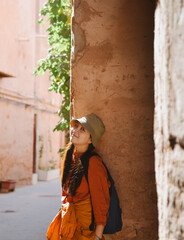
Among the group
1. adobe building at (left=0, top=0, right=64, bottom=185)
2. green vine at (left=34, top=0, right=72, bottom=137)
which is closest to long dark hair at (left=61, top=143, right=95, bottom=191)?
green vine at (left=34, top=0, right=72, bottom=137)

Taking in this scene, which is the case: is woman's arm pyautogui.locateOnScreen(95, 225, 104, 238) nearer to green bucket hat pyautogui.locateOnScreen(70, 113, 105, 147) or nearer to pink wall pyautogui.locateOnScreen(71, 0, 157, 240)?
pink wall pyautogui.locateOnScreen(71, 0, 157, 240)

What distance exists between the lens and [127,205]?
2.46 meters

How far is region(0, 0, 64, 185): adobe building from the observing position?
13039 mm

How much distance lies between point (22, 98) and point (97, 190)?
12.6 meters

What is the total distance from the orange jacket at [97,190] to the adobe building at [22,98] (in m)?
10.3

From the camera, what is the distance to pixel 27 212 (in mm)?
8633

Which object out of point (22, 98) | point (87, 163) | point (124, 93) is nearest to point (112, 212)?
point (87, 163)

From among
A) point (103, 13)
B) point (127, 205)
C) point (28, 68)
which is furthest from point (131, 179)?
point (28, 68)

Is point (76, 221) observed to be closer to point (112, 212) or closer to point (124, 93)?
point (112, 212)

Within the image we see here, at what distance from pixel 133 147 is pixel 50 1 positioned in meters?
4.50

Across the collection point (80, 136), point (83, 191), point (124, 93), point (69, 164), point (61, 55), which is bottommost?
point (83, 191)

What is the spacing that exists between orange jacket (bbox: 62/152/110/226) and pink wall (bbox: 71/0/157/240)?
191 millimetres

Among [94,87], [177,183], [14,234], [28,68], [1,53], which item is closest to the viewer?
[177,183]

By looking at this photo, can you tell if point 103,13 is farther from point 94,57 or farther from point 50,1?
point 50,1
